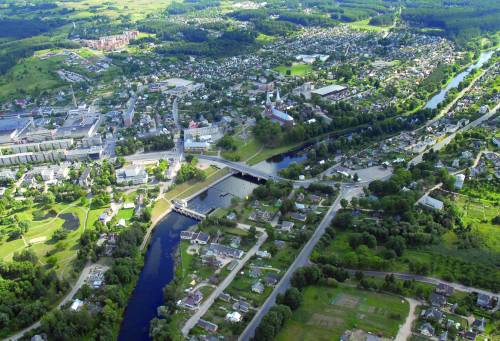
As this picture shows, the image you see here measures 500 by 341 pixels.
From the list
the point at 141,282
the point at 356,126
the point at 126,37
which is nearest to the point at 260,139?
the point at 356,126

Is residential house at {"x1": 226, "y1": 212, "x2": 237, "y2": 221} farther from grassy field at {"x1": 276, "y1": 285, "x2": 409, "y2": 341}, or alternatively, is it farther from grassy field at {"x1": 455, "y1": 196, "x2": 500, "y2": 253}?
grassy field at {"x1": 455, "y1": 196, "x2": 500, "y2": 253}

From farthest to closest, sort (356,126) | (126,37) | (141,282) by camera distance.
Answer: (126,37) < (356,126) < (141,282)

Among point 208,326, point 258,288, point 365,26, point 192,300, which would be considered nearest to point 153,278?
point 192,300

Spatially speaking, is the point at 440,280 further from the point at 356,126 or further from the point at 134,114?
the point at 134,114

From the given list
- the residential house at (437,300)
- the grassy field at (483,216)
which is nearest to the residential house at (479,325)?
the residential house at (437,300)

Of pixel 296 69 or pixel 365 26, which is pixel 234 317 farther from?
pixel 365 26

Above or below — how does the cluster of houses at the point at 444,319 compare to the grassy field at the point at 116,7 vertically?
below

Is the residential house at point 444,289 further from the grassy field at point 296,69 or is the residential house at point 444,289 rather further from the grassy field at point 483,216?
the grassy field at point 296,69
